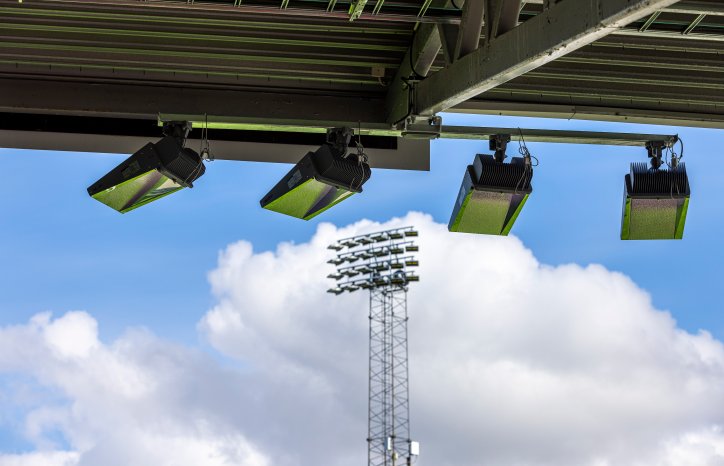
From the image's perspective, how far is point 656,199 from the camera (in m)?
7.57

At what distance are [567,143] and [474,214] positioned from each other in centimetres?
109

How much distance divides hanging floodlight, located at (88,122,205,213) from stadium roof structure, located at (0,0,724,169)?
0.41m

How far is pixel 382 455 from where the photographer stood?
1259 inches

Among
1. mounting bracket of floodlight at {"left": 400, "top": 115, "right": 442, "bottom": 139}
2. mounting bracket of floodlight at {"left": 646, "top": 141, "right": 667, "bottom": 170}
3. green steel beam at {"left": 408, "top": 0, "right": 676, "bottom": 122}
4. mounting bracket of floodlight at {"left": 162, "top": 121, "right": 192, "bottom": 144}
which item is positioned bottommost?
green steel beam at {"left": 408, "top": 0, "right": 676, "bottom": 122}

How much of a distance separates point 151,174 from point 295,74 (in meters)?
1.54

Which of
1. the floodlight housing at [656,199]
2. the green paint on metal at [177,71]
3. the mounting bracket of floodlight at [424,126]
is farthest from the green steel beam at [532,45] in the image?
the floodlight housing at [656,199]

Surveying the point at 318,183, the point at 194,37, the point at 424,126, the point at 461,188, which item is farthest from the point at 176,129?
the point at 461,188

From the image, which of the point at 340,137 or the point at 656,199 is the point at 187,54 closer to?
the point at 340,137

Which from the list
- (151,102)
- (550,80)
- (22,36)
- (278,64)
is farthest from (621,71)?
(22,36)

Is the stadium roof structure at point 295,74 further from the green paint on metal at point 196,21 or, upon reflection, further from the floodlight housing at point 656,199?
the floodlight housing at point 656,199

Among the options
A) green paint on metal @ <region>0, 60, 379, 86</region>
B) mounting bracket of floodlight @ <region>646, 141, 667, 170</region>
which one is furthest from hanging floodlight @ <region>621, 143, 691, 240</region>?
green paint on metal @ <region>0, 60, 379, 86</region>

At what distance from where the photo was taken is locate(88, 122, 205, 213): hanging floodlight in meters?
7.06

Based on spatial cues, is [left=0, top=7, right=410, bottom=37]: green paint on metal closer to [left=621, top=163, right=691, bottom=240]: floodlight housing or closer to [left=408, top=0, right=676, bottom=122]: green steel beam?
[left=408, top=0, right=676, bottom=122]: green steel beam

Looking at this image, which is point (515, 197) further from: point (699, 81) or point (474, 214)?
point (699, 81)
